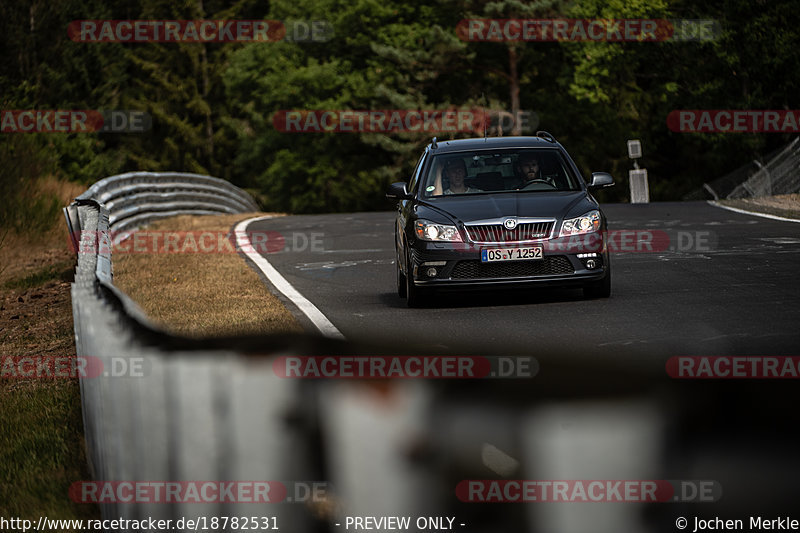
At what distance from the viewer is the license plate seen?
12.0 m

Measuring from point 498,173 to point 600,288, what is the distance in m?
1.91

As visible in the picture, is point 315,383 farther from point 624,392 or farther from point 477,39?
point 477,39

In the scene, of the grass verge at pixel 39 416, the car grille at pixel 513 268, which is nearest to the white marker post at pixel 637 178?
the grass verge at pixel 39 416

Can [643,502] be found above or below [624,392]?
below

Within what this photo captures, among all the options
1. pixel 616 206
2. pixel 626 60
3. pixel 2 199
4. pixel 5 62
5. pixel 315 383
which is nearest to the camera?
pixel 315 383

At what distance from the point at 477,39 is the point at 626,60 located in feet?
22.4

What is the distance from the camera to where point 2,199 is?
22047 millimetres

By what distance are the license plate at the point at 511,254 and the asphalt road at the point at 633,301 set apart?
46 centimetres

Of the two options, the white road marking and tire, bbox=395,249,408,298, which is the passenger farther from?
the white road marking

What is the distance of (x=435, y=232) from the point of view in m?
12.2

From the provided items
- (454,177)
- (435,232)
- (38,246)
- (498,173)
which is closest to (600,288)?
(435,232)

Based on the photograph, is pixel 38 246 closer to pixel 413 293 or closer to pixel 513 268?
pixel 413 293

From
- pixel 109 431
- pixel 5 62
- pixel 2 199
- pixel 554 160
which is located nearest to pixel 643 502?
pixel 109 431

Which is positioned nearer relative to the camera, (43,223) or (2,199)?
(2,199)
